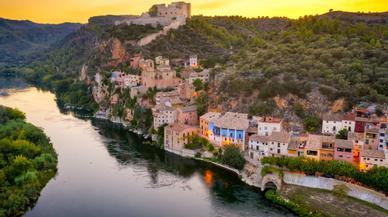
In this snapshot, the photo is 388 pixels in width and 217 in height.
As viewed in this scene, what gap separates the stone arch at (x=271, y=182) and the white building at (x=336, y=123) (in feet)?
24.4

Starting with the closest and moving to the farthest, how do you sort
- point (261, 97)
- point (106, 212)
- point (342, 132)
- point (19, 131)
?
1. point (106, 212)
2. point (342, 132)
3. point (19, 131)
4. point (261, 97)

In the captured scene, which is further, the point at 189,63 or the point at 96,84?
the point at 96,84

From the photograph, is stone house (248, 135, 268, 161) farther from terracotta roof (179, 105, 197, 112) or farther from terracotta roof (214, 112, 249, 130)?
terracotta roof (179, 105, 197, 112)

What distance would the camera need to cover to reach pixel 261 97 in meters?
37.2

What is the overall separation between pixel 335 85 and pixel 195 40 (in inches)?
1304

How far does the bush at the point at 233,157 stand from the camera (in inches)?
1160

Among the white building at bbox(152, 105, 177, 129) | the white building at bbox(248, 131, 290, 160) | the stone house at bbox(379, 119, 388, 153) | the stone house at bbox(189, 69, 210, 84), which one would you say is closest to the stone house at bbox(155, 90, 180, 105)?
the stone house at bbox(189, 69, 210, 84)

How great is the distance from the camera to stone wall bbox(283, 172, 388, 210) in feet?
73.9

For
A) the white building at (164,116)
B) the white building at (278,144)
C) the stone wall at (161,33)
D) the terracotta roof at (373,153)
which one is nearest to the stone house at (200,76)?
the white building at (164,116)

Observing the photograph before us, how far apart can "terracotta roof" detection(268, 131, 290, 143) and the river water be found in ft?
13.2

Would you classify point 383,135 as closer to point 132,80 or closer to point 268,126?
point 268,126

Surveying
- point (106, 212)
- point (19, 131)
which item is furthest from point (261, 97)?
point (19, 131)

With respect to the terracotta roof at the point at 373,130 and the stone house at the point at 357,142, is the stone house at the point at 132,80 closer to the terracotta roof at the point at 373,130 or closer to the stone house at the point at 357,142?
the stone house at the point at 357,142

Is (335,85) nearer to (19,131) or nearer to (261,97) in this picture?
(261,97)
